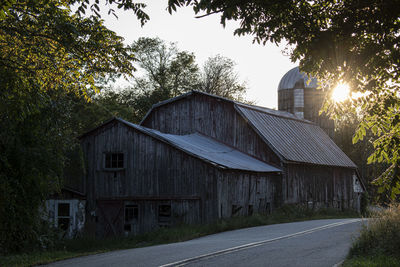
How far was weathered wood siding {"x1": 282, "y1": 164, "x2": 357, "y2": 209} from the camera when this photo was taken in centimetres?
3078

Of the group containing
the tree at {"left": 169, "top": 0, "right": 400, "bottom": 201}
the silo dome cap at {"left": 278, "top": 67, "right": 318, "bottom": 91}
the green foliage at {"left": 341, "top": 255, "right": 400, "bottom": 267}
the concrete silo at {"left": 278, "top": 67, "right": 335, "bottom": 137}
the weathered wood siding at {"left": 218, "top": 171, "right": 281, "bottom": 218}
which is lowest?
the green foliage at {"left": 341, "top": 255, "right": 400, "bottom": 267}

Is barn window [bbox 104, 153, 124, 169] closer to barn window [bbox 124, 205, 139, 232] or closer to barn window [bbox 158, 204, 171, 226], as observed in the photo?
barn window [bbox 124, 205, 139, 232]

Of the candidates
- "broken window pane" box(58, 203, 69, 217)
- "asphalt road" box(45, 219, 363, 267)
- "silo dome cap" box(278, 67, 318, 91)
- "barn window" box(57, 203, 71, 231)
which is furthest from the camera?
"silo dome cap" box(278, 67, 318, 91)

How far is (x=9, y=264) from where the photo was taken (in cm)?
1290

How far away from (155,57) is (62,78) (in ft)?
145

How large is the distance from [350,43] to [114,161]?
720 inches

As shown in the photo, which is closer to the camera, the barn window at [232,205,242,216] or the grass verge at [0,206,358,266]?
the grass verge at [0,206,358,266]

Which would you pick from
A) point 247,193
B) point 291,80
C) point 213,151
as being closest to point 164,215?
point 247,193

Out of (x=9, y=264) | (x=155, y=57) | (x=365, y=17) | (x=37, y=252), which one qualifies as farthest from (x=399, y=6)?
(x=155, y=57)

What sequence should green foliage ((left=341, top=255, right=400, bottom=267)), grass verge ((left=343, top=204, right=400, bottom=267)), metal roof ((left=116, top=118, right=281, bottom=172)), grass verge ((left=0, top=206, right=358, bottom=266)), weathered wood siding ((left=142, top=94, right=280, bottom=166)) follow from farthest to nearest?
weathered wood siding ((left=142, top=94, right=280, bottom=166)), metal roof ((left=116, top=118, right=281, bottom=172)), grass verge ((left=0, top=206, right=358, bottom=266)), grass verge ((left=343, top=204, right=400, bottom=267)), green foliage ((left=341, top=255, right=400, bottom=267))

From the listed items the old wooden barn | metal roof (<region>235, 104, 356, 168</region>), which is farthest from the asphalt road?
metal roof (<region>235, 104, 356, 168</region>)

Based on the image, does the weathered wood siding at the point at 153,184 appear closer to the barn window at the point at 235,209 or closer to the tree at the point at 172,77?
the barn window at the point at 235,209

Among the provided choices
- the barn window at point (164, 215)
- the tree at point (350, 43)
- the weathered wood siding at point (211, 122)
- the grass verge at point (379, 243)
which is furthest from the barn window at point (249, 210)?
the tree at point (350, 43)

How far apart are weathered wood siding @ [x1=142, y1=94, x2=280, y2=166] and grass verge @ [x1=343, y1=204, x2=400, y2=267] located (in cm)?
1792
